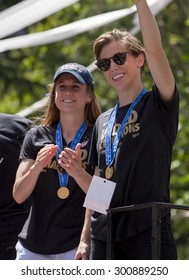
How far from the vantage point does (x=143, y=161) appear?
4973 millimetres

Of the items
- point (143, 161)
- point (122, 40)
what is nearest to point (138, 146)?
point (143, 161)

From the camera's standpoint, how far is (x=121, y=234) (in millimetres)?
4957

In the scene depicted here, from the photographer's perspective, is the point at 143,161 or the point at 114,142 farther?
the point at 114,142

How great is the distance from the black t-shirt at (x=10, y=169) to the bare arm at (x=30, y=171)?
60cm

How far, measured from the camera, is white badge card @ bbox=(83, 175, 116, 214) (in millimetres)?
5027

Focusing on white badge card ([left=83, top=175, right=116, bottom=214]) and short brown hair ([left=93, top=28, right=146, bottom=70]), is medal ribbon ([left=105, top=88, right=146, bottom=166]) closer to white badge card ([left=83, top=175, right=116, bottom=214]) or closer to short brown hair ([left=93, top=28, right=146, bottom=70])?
white badge card ([left=83, top=175, right=116, bottom=214])

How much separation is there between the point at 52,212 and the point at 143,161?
0.95m

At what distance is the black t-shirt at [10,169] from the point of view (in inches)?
249

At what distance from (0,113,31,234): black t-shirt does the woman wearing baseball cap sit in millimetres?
494

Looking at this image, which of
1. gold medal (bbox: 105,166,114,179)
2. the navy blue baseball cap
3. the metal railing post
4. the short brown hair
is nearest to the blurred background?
the navy blue baseball cap

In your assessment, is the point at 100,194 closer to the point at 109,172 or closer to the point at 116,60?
the point at 109,172
